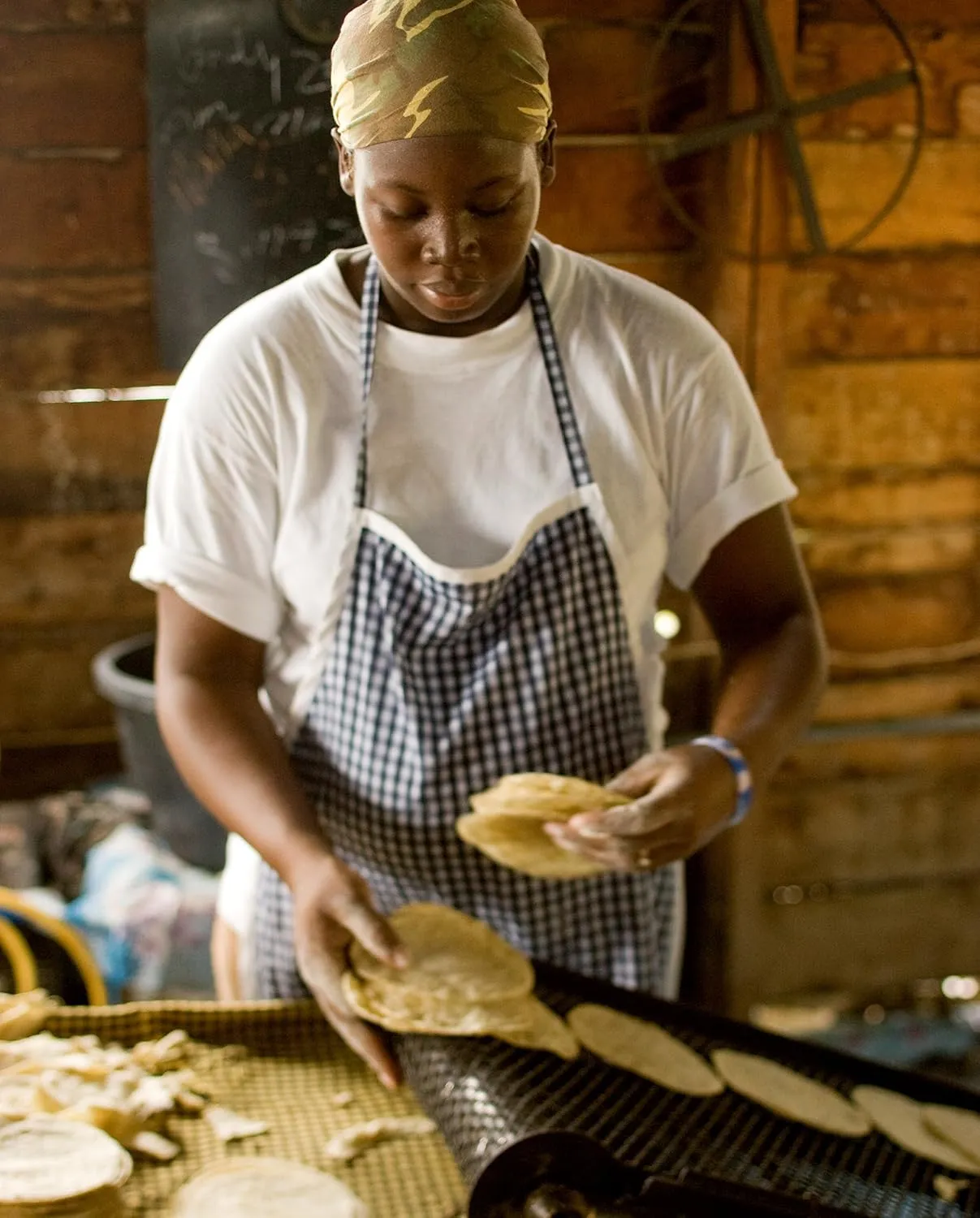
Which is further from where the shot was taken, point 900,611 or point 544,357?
point 900,611

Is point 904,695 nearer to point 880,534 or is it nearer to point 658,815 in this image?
point 880,534

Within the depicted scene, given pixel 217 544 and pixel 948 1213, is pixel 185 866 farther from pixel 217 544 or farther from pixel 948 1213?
pixel 948 1213

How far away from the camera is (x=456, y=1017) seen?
137cm

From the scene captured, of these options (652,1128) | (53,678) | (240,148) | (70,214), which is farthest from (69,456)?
(652,1128)

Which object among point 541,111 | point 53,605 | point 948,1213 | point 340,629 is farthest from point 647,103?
point 53,605

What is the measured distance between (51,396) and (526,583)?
2.82 ft

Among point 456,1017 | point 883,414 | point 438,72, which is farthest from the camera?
point 883,414

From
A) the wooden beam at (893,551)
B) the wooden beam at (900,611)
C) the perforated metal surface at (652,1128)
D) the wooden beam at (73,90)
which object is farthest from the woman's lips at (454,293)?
the wooden beam at (900,611)

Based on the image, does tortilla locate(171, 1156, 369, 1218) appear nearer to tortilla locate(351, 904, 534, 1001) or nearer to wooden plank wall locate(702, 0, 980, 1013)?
tortilla locate(351, 904, 534, 1001)

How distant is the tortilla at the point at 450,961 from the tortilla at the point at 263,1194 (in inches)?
8.2

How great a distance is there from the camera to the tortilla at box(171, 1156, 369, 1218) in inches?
48.2

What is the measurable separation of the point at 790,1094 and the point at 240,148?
3.81 ft

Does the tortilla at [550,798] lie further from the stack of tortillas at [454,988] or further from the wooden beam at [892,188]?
the wooden beam at [892,188]

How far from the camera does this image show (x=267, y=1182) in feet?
4.14
